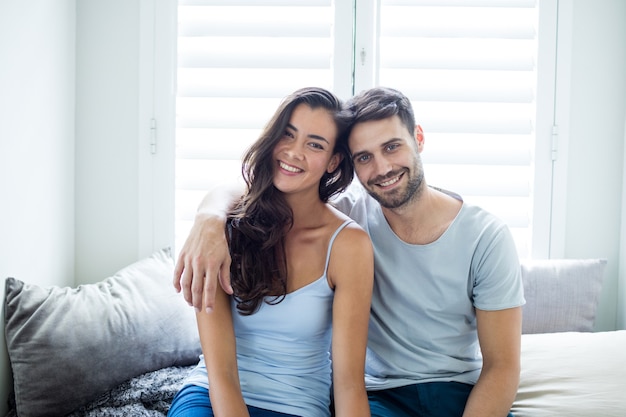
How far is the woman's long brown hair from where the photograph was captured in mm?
1427

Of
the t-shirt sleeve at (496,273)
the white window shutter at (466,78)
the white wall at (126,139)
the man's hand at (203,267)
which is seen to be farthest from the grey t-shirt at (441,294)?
the white wall at (126,139)

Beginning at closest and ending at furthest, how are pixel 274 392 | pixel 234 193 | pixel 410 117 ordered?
pixel 274 392, pixel 410 117, pixel 234 193

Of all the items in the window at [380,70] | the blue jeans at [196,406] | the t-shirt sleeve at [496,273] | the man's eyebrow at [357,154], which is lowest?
the blue jeans at [196,406]

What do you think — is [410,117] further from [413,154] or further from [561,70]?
[561,70]

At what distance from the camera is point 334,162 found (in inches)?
60.9

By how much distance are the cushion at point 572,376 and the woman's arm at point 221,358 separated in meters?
0.76

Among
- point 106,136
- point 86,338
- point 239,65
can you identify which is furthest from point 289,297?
point 106,136

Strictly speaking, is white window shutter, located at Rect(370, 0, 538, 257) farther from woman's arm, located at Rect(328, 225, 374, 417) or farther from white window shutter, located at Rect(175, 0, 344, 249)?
woman's arm, located at Rect(328, 225, 374, 417)

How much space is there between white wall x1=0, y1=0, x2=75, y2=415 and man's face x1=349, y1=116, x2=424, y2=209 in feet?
3.47

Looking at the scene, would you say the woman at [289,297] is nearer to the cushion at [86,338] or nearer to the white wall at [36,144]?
the cushion at [86,338]

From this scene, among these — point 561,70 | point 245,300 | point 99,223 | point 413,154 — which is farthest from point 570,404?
point 99,223

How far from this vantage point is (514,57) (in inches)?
80.0

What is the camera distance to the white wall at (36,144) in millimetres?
1623

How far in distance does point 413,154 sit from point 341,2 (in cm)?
85
